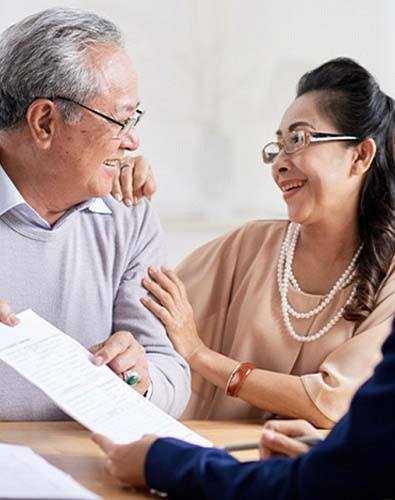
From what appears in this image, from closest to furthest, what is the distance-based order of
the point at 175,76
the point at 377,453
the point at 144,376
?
the point at 377,453, the point at 144,376, the point at 175,76

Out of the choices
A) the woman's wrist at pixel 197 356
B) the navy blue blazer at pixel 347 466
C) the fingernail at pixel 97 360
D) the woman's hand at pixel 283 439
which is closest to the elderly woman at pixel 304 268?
the woman's wrist at pixel 197 356

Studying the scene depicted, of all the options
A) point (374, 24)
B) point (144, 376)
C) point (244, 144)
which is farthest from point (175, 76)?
point (144, 376)

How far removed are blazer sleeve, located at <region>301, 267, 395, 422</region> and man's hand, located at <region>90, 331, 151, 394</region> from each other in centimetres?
41

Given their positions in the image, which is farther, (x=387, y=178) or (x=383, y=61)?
(x=383, y=61)

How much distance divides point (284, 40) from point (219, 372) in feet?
4.27

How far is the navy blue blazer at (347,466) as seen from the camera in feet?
3.93

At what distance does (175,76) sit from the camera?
3.28m

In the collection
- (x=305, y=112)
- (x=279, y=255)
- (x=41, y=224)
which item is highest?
(x=305, y=112)

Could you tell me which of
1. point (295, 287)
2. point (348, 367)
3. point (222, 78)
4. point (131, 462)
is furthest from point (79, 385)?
point (222, 78)

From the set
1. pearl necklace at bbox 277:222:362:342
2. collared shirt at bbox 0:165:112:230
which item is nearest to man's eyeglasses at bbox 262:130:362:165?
pearl necklace at bbox 277:222:362:342

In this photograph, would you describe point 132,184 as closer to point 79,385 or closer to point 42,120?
point 42,120

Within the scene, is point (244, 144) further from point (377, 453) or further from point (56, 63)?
point (377, 453)

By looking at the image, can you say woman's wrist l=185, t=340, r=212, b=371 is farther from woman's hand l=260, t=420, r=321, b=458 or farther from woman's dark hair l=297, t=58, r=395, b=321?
woman's hand l=260, t=420, r=321, b=458

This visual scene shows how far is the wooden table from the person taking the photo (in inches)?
63.1
